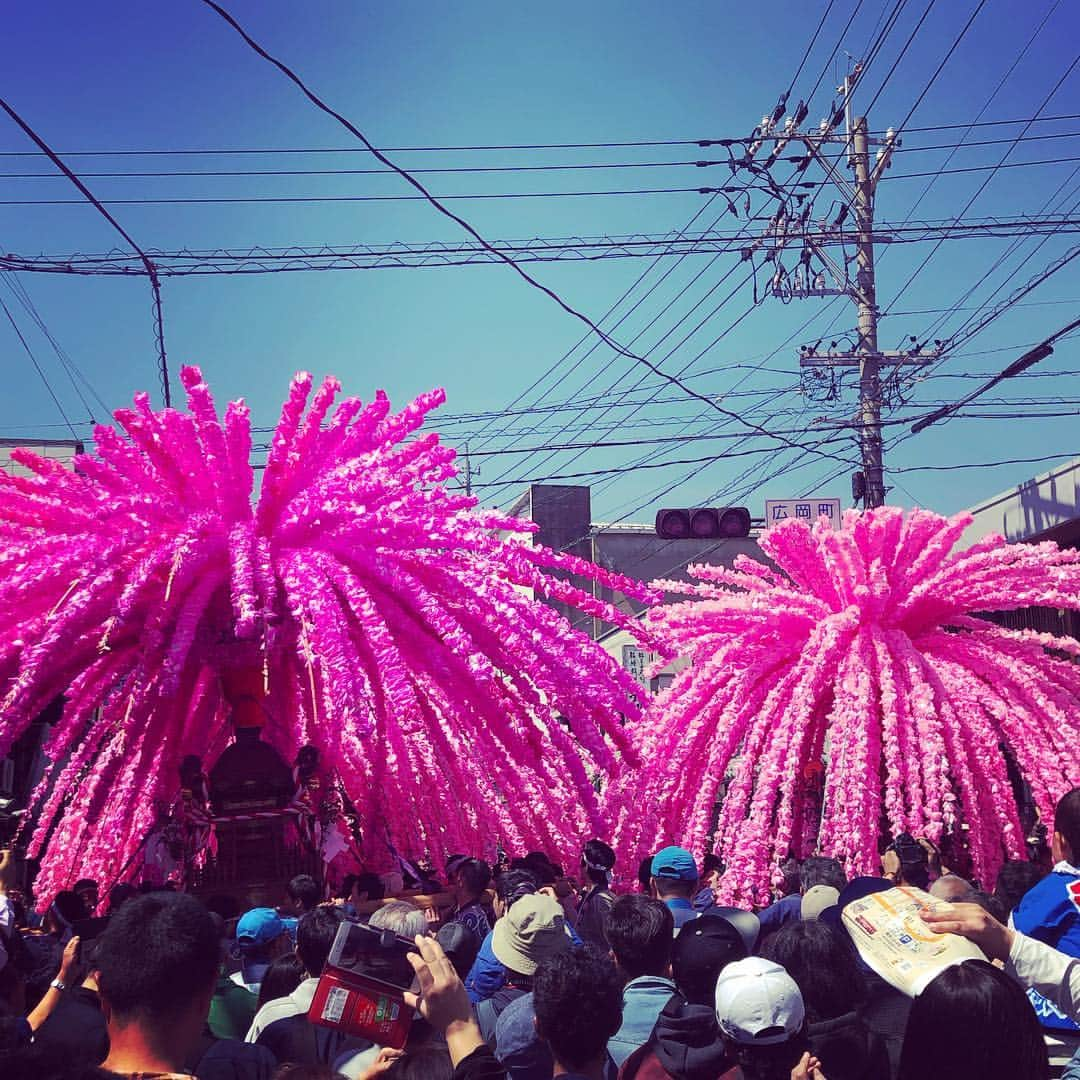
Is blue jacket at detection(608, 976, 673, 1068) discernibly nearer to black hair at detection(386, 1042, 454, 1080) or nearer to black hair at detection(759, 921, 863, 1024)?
black hair at detection(759, 921, 863, 1024)

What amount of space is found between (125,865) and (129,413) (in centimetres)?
256

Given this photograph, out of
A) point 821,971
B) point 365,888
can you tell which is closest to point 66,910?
point 365,888

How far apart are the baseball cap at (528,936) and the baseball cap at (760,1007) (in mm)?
1073

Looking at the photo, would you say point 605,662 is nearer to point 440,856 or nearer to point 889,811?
point 440,856

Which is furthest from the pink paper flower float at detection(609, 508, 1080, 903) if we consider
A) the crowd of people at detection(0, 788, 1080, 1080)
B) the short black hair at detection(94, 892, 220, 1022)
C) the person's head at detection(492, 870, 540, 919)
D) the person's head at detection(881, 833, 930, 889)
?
the short black hair at detection(94, 892, 220, 1022)

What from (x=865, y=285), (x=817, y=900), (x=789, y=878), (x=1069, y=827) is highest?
(x=865, y=285)

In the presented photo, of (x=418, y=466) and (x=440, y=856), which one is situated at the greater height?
(x=418, y=466)

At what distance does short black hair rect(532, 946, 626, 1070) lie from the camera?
3398 mm

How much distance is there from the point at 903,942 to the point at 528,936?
173cm

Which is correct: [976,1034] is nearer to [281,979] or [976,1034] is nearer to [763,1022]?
[763,1022]

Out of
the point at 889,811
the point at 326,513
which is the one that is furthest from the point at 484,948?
the point at 889,811

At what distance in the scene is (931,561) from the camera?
973 cm

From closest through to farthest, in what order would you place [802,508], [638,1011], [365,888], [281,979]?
[638,1011], [281,979], [365,888], [802,508]

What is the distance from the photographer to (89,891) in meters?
7.02
